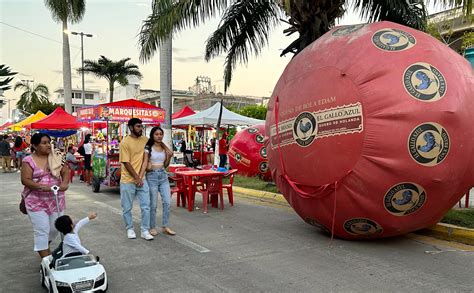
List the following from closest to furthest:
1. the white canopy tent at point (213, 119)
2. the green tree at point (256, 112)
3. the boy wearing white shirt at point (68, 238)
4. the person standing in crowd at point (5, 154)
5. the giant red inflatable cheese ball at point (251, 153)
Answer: the boy wearing white shirt at point (68, 238)
the giant red inflatable cheese ball at point (251, 153)
the white canopy tent at point (213, 119)
the person standing in crowd at point (5, 154)
the green tree at point (256, 112)

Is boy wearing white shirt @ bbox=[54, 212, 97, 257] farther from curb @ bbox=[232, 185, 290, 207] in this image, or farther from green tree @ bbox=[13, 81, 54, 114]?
green tree @ bbox=[13, 81, 54, 114]

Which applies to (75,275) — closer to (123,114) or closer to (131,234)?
(131,234)

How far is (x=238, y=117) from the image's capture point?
17.2m

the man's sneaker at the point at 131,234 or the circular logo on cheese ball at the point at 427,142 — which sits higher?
the circular logo on cheese ball at the point at 427,142

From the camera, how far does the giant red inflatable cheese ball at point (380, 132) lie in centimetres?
479

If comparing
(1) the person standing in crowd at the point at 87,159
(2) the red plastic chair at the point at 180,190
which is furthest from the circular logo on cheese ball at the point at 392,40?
(1) the person standing in crowd at the point at 87,159

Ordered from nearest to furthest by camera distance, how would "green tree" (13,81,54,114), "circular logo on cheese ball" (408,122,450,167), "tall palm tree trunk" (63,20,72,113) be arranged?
"circular logo on cheese ball" (408,122,450,167) < "tall palm tree trunk" (63,20,72,113) < "green tree" (13,81,54,114)

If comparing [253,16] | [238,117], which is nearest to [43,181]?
[253,16]

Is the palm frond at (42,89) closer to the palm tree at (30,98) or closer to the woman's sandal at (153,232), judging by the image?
the palm tree at (30,98)

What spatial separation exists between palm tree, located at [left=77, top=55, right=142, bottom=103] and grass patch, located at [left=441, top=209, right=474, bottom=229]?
31.9 metres

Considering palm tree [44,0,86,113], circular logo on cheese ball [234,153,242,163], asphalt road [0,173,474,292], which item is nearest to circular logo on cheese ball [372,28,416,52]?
asphalt road [0,173,474,292]

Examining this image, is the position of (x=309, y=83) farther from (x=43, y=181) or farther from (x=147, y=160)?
(x=43, y=181)

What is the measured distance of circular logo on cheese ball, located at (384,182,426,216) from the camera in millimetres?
4861

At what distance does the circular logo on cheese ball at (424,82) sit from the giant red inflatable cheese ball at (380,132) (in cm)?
1
